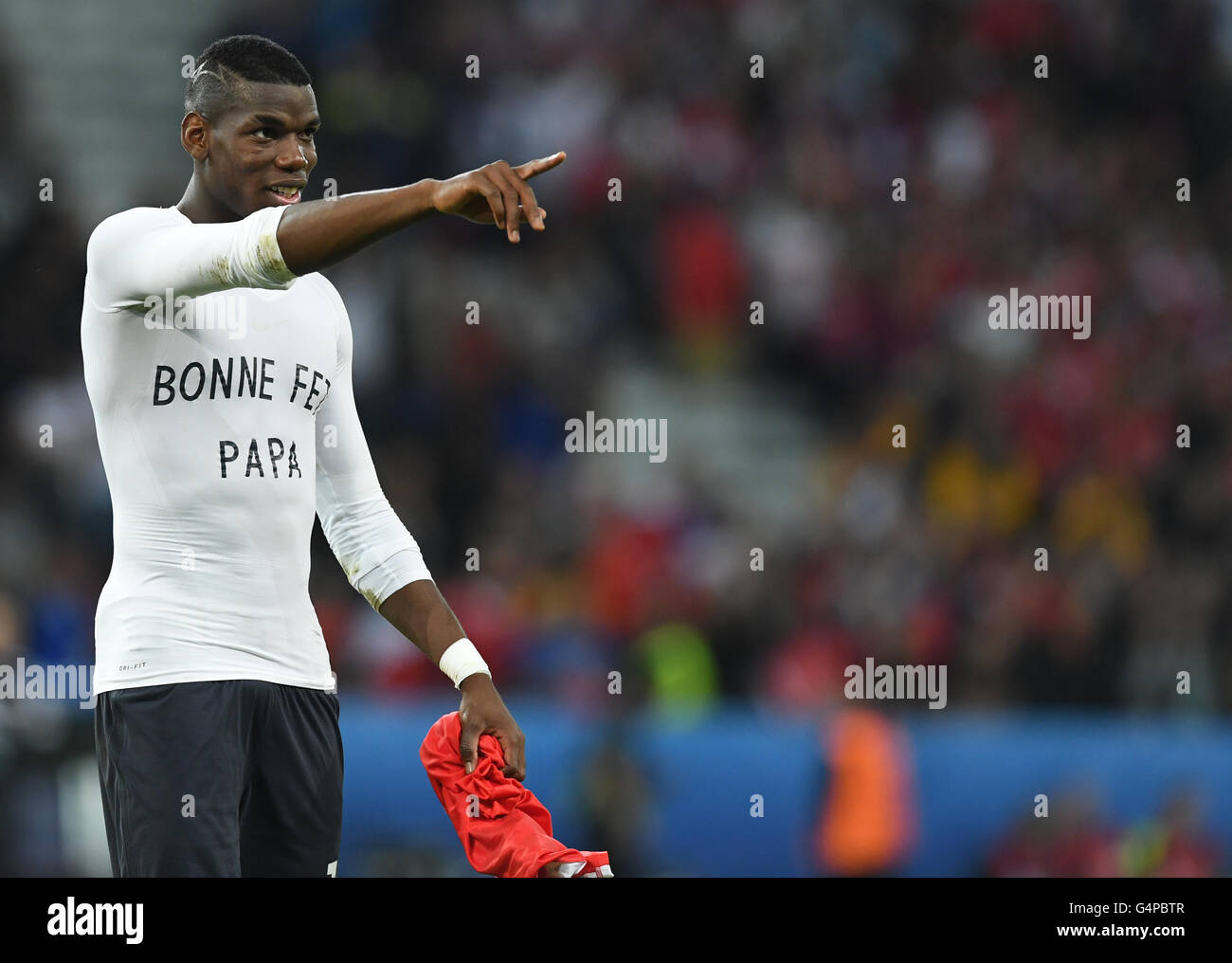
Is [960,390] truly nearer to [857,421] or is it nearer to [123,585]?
[857,421]

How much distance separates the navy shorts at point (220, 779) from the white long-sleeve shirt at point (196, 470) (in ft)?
0.15

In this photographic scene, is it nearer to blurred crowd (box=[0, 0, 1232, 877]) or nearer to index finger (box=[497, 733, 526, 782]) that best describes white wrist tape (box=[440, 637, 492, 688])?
index finger (box=[497, 733, 526, 782])

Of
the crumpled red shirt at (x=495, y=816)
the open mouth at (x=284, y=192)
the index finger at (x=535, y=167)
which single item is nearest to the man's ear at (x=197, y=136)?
the open mouth at (x=284, y=192)

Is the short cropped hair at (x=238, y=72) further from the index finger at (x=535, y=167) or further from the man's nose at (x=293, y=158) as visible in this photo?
the index finger at (x=535, y=167)

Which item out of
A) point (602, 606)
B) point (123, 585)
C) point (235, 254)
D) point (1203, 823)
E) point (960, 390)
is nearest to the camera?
point (235, 254)

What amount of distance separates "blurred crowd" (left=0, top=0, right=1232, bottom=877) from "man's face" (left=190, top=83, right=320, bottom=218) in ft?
12.3

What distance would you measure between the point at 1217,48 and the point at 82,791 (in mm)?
8694

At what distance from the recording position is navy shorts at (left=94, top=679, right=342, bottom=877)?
9.63 ft

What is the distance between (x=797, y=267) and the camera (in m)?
9.78

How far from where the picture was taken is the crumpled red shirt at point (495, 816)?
122 inches

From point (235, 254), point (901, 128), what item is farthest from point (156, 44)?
point (235, 254)

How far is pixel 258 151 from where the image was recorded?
3.16 meters

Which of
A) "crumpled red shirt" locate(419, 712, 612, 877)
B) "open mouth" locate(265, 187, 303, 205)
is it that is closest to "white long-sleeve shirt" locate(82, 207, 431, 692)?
"open mouth" locate(265, 187, 303, 205)

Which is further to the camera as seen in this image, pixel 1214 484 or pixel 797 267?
pixel 797 267
